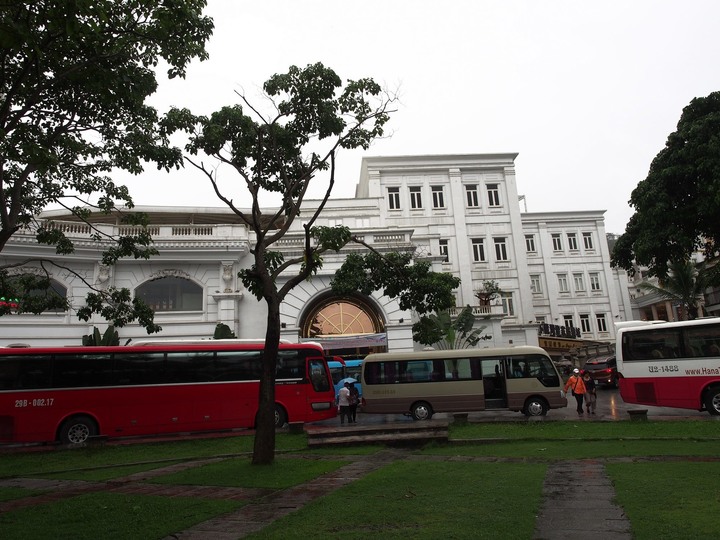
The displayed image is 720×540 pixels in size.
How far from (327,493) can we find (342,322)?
18.6m

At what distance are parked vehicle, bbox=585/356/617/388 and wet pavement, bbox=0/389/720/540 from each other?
21.1 meters

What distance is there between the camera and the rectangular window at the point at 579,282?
42.3 meters

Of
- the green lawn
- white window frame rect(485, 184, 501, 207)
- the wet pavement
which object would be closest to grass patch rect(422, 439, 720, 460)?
the green lawn

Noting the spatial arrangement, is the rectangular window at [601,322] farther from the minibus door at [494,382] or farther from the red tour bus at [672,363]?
the minibus door at [494,382]

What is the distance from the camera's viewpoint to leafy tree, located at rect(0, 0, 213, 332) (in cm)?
742

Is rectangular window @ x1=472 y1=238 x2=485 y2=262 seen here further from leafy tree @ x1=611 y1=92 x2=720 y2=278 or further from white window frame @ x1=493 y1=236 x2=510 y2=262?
leafy tree @ x1=611 y1=92 x2=720 y2=278

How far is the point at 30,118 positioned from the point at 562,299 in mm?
39458

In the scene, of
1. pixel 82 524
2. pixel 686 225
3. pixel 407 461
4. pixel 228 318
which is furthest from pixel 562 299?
pixel 82 524

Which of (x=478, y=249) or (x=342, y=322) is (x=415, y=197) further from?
(x=342, y=322)

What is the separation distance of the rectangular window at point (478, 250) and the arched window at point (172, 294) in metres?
19.3

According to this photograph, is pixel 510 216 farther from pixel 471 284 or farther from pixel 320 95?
pixel 320 95

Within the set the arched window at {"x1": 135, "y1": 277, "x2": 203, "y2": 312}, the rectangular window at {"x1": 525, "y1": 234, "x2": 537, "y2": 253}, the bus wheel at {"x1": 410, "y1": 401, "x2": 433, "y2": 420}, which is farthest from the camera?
the rectangular window at {"x1": 525, "y1": 234, "x2": 537, "y2": 253}

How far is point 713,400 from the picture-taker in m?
15.6

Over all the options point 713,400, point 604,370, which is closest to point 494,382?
point 713,400
